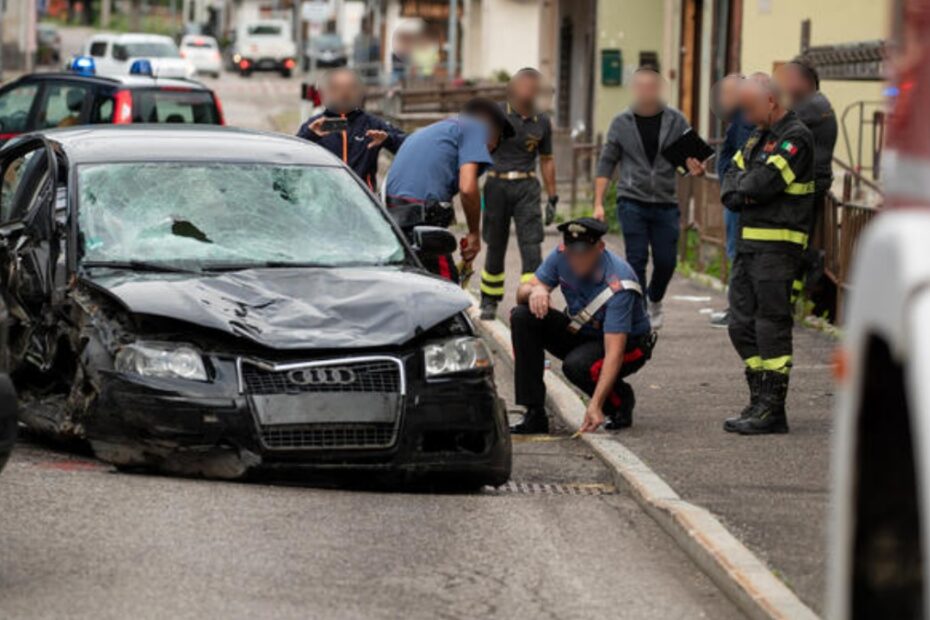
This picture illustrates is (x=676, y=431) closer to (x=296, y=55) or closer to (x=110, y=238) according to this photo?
(x=110, y=238)

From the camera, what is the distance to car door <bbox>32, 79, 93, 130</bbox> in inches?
840

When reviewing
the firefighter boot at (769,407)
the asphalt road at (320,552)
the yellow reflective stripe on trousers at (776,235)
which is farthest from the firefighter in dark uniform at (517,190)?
the asphalt road at (320,552)

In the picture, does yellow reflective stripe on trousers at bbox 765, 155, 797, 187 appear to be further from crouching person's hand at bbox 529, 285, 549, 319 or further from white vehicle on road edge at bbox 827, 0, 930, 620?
white vehicle on road edge at bbox 827, 0, 930, 620

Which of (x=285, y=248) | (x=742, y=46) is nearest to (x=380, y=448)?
(x=285, y=248)

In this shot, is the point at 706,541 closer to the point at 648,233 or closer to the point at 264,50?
the point at 648,233

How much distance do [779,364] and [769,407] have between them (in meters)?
0.22

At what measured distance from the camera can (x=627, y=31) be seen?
34.6m

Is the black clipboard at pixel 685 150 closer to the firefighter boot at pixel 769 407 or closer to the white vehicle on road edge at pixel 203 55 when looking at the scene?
the firefighter boot at pixel 769 407

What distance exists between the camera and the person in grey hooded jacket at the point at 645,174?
578 inches

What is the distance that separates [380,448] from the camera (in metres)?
9.01

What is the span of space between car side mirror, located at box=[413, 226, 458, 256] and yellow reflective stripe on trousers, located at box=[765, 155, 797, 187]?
5.12 feet

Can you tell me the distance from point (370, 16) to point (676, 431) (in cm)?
7937

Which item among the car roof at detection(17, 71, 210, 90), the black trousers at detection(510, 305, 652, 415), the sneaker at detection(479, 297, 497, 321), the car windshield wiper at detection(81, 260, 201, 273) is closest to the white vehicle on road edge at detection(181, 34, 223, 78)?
the car roof at detection(17, 71, 210, 90)

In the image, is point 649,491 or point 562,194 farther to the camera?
point 562,194
